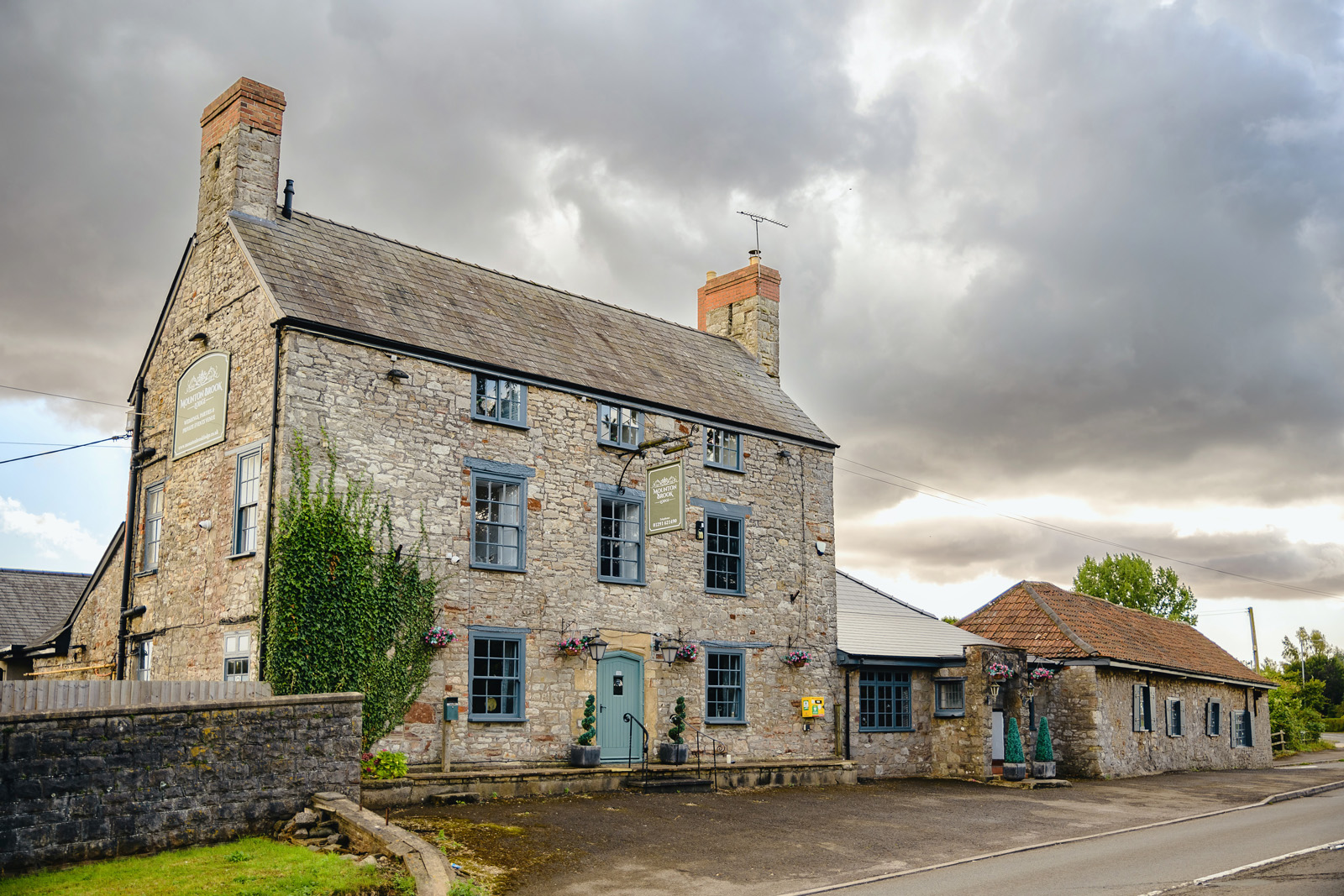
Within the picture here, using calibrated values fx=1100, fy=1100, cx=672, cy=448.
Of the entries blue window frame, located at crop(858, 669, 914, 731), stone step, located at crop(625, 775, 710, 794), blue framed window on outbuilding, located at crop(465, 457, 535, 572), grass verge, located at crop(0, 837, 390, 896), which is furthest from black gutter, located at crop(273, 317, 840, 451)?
grass verge, located at crop(0, 837, 390, 896)

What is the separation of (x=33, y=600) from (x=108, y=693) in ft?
82.1

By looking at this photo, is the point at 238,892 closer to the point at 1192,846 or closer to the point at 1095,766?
the point at 1192,846

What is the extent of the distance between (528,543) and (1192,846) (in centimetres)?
1101

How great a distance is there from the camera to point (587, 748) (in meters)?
18.5

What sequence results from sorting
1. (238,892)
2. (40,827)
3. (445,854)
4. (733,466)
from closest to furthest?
(238,892) → (40,827) → (445,854) → (733,466)

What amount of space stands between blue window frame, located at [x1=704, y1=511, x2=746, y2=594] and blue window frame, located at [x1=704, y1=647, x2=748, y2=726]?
51.0 inches

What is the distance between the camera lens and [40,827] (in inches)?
414

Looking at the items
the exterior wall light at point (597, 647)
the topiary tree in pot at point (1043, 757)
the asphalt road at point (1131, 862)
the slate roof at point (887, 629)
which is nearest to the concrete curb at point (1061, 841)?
the asphalt road at point (1131, 862)

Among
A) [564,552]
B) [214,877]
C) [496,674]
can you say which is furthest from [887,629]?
[214,877]

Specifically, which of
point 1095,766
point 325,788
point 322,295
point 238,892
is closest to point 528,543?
point 322,295

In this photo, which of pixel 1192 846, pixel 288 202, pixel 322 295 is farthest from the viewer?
pixel 288 202

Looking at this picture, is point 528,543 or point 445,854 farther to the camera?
point 528,543

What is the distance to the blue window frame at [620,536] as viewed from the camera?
2039 centimetres

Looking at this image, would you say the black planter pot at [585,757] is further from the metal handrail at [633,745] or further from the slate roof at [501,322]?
the slate roof at [501,322]
